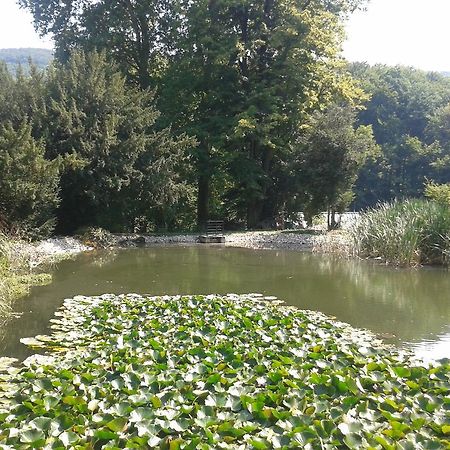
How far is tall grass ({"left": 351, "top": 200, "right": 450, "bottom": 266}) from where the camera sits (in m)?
12.6

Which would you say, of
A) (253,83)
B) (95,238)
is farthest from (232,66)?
(95,238)

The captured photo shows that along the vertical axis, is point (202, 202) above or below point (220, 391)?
above

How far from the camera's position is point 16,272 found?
10000 mm

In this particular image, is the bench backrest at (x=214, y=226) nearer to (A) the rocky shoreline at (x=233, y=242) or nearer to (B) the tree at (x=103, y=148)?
(A) the rocky shoreline at (x=233, y=242)

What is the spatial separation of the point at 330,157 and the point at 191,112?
7046 mm

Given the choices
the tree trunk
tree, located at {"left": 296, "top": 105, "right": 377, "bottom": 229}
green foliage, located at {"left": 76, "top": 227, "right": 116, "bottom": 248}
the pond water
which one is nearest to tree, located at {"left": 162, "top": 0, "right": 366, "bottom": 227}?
the tree trunk

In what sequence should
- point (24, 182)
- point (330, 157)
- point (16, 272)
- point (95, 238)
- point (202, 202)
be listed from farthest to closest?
point (202, 202) < point (330, 157) < point (95, 238) < point (24, 182) < point (16, 272)

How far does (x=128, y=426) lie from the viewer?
3.43 m

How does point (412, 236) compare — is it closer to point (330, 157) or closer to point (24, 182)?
point (330, 157)

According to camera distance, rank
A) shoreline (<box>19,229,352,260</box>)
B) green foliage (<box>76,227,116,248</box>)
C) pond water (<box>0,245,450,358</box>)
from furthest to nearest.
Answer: green foliage (<box>76,227,116,248</box>) < shoreline (<box>19,229,352,260</box>) < pond water (<box>0,245,450,358</box>)

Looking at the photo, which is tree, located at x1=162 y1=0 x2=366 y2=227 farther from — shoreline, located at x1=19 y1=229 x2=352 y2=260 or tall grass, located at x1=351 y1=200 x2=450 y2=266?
tall grass, located at x1=351 y1=200 x2=450 y2=266

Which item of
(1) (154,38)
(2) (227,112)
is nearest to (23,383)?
(2) (227,112)

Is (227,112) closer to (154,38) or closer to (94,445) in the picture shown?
(154,38)

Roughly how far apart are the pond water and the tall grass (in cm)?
58
